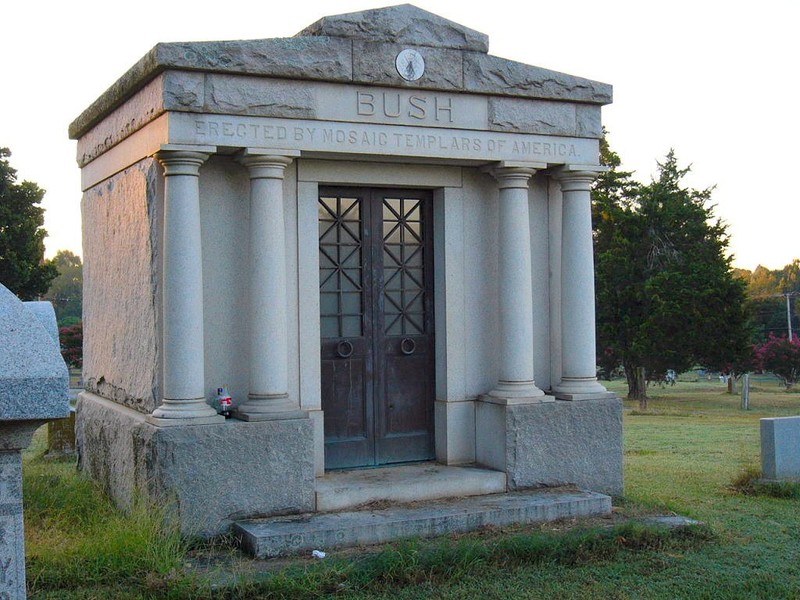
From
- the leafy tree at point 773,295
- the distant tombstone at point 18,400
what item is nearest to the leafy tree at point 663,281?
the leafy tree at point 773,295

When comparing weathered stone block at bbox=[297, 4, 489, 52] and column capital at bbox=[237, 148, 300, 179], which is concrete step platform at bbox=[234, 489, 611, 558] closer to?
column capital at bbox=[237, 148, 300, 179]

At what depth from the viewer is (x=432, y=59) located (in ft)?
26.1

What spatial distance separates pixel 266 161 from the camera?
7359 mm

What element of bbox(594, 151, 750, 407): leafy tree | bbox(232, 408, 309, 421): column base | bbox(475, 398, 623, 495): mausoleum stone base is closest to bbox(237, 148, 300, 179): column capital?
bbox(232, 408, 309, 421): column base

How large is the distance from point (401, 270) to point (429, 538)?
8.46ft

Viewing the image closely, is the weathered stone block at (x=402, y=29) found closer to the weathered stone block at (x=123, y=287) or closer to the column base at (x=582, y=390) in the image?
the weathered stone block at (x=123, y=287)

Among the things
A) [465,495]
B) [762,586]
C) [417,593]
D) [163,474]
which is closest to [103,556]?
[163,474]

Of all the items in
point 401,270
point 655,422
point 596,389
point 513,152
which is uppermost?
point 513,152

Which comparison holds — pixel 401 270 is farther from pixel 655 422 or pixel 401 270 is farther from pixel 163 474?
pixel 655 422

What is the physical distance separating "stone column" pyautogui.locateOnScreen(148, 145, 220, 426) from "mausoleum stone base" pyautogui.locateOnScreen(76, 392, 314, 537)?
0.66ft

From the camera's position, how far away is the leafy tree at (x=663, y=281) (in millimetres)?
28719

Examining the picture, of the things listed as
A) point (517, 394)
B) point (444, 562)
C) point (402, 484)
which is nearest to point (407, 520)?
point (402, 484)

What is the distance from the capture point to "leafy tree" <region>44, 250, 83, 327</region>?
5477 cm

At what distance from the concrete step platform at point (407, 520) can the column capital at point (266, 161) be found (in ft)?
8.80
